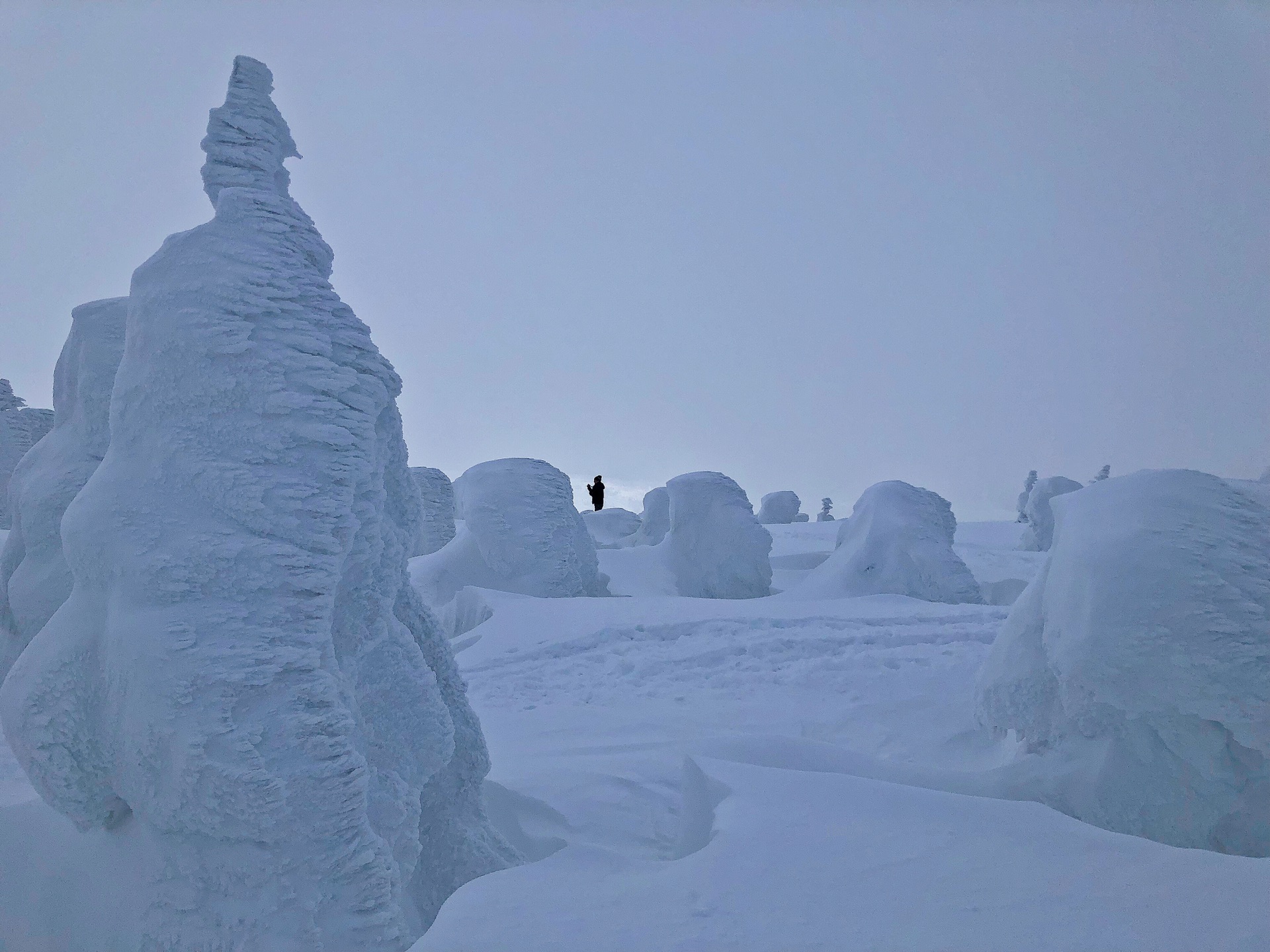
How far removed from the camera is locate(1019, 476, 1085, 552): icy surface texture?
20.7 metres

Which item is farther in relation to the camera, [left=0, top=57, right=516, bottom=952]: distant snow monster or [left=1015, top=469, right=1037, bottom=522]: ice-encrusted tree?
[left=1015, top=469, right=1037, bottom=522]: ice-encrusted tree

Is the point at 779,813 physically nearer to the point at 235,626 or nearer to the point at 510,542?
the point at 235,626

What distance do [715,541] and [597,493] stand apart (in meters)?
11.8

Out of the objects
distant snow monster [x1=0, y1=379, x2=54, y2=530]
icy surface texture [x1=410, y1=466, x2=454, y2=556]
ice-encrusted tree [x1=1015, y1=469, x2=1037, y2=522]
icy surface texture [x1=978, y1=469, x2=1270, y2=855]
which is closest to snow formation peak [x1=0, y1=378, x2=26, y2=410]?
distant snow monster [x1=0, y1=379, x2=54, y2=530]

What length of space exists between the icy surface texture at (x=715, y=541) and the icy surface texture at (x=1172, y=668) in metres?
11.4

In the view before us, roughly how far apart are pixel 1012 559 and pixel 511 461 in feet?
40.8

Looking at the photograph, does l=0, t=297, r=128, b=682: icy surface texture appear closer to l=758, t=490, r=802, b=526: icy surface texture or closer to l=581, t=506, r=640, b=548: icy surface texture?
l=581, t=506, r=640, b=548: icy surface texture

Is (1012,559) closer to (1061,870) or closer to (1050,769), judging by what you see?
(1050,769)

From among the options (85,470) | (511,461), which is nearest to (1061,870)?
(85,470)

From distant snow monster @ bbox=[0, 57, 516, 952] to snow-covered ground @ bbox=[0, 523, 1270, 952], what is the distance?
767mm

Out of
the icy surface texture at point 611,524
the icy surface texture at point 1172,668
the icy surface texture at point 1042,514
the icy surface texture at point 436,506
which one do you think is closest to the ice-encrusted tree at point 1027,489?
the icy surface texture at point 1042,514

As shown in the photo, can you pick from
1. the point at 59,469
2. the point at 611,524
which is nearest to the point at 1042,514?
the point at 611,524

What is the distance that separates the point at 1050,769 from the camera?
4078mm

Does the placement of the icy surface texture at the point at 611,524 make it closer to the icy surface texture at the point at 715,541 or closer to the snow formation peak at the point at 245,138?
the icy surface texture at the point at 715,541
